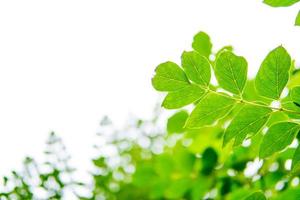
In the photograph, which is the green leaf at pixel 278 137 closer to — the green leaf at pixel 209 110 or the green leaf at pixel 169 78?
the green leaf at pixel 209 110

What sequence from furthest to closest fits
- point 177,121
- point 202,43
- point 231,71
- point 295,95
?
1. point 177,121
2. point 202,43
3. point 231,71
4. point 295,95

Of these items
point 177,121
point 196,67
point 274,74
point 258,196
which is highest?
point 177,121

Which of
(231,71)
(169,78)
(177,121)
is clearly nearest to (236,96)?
(231,71)

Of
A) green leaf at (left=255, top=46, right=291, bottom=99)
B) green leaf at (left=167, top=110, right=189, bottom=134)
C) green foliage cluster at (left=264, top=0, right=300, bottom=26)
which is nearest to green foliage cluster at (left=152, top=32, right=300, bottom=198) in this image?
green leaf at (left=255, top=46, right=291, bottom=99)

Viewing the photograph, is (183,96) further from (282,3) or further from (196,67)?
(282,3)

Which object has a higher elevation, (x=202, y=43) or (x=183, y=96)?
(x=202, y=43)

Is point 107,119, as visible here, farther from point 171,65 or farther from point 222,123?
point 171,65
